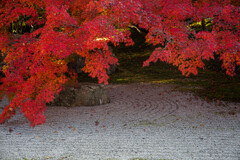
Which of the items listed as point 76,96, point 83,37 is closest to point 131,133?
point 83,37

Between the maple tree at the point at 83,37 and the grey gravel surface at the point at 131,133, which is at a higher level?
the maple tree at the point at 83,37

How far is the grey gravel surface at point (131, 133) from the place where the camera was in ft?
15.1

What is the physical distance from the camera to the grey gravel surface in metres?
4.59

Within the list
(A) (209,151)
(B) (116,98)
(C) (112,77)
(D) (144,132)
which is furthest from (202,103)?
(C) (112,77)

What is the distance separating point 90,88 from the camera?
359 inches

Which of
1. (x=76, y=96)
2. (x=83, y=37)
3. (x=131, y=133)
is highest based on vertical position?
(x=83, y=37)

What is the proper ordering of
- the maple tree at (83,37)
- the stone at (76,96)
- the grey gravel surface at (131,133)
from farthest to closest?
1. the stone at (76,96)
2. the maple tree at (83,37)
3. the grey gravel surface at (131,133)

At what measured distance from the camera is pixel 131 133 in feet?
19.1

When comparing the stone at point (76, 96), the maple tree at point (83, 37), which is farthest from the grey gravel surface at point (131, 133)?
the maple tree at point (83, 37)

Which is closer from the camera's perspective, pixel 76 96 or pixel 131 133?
pixel 131 133

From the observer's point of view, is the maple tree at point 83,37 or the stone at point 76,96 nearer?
the maple tree at point 83,37

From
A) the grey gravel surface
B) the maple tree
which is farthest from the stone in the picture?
the maple tree

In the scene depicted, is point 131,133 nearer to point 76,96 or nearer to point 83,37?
point 83,37

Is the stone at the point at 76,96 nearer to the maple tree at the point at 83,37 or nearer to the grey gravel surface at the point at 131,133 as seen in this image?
the grey gravel surface at the point at 131,133
